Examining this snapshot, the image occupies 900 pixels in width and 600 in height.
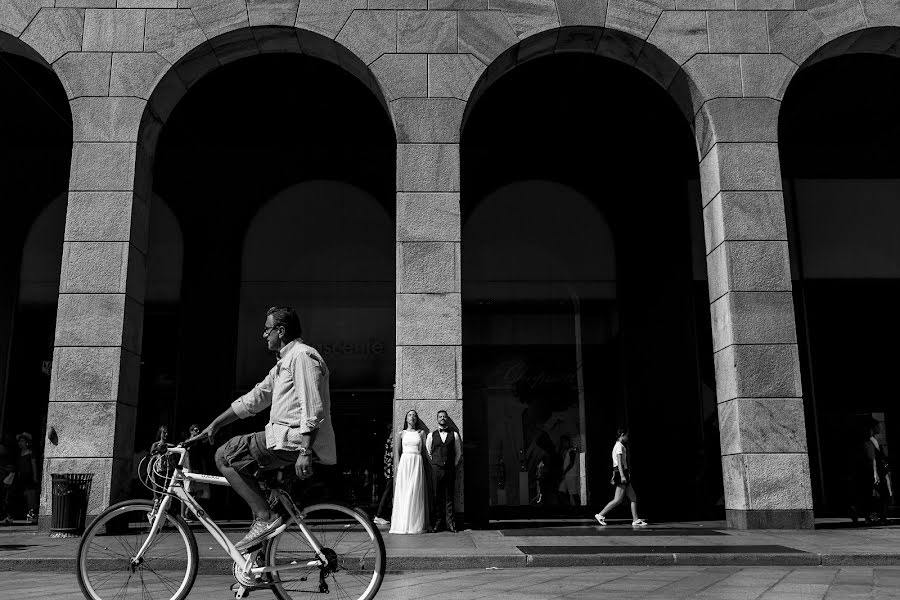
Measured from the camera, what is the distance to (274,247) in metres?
18.7

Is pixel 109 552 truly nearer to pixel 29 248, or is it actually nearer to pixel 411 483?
pixel 411 483

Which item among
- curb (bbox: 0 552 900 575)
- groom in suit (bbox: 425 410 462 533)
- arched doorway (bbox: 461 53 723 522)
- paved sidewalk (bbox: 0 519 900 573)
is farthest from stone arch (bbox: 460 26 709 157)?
curb (bbox: 0 552 900 575)

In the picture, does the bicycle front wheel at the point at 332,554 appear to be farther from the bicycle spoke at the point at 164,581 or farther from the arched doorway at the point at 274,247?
the arched doorway at the point at 274,247

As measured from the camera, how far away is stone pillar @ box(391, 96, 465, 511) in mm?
12719

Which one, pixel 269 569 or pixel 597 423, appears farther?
pixel 597 423

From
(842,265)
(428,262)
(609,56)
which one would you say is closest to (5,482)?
(428,262)

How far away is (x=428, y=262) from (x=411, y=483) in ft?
11.0

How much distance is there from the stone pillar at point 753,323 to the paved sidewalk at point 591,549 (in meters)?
0.66

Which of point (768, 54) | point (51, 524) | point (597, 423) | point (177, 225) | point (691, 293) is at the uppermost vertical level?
point (768, 54)

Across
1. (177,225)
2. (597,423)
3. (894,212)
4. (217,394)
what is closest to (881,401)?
(894,212)

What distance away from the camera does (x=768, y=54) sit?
1377 centimetres

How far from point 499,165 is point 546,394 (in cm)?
520

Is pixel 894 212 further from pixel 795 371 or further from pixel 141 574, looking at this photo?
pixel 141 574

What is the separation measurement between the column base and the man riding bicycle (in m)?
8.34
